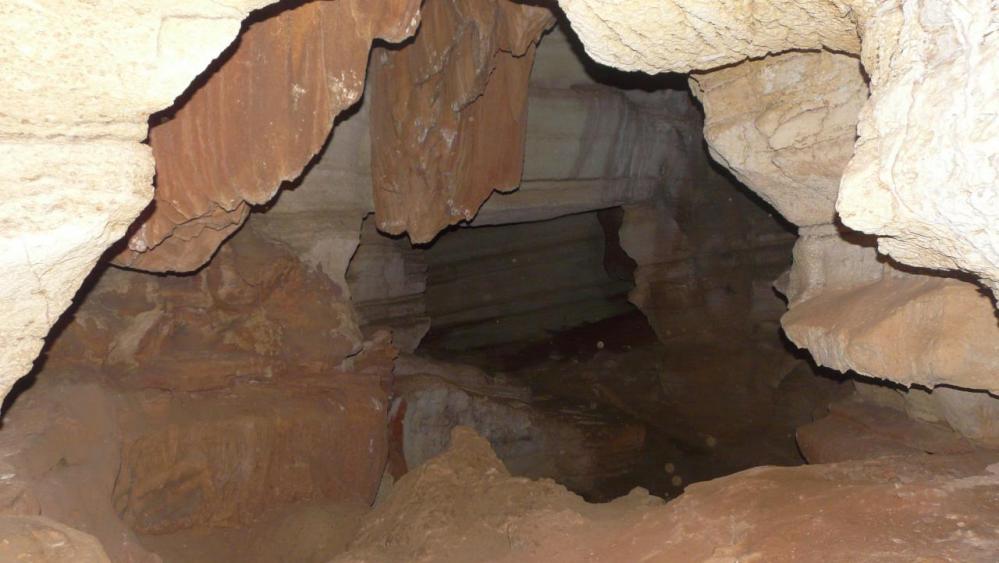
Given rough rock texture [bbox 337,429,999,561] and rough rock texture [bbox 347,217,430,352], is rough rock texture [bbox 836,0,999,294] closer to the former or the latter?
rough rock texture [bbox 337,429,999,561]

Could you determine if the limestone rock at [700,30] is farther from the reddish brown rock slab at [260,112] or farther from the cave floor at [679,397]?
the cave floor at [679,397]

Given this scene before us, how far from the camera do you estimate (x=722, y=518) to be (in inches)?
118

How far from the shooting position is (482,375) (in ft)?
23.7

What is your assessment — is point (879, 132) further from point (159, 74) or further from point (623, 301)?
point (623, 301)

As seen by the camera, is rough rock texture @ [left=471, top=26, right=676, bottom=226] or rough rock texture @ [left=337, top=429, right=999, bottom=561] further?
rough rock texture @ [left=471, top=26, right=676, bottom=226]

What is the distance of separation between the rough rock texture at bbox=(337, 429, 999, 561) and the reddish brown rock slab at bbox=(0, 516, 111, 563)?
1694mm

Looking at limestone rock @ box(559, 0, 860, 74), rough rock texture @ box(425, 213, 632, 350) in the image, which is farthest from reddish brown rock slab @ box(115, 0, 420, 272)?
rough rock texture @ box(425, 213, 632, 350)

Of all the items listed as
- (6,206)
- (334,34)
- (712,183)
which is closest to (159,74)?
(6,206)

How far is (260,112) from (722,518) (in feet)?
9.54

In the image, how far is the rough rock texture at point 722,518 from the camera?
2.50 metres

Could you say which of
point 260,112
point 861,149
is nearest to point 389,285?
point 260,112

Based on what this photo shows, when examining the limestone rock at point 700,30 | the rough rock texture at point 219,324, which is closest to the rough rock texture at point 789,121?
the limestone rock at point 700,30

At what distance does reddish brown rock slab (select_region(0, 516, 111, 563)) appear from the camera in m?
2.20

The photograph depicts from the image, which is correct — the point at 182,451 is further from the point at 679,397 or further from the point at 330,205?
the point at 679,397
